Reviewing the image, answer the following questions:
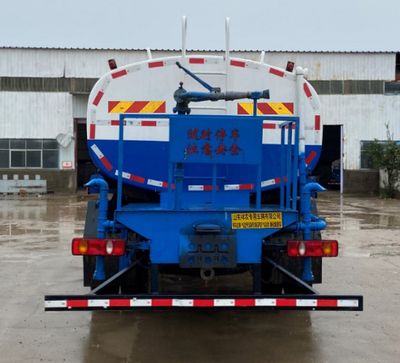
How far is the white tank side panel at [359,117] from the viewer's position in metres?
28.0

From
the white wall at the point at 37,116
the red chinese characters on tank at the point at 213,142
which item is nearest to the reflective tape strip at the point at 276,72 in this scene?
the red chinese characters on tank at the point at 213,142

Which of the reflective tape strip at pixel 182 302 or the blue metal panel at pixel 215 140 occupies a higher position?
the blue metal panel at pixel 215 140

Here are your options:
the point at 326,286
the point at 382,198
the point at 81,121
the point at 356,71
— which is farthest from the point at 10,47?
the point at 326,286

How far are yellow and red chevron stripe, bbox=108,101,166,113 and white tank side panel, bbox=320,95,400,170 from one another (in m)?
23.8

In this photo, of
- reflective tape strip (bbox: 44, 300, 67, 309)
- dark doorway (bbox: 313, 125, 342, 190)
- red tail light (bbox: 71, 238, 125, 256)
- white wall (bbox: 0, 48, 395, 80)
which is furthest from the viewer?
dark doorway (bbox: 313, 125, 342, 190)

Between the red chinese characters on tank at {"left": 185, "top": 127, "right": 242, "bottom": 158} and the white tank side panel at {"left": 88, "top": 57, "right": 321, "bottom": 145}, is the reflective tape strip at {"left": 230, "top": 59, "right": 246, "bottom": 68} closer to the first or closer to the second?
the white tank side panel at {"left": 88, "top": 57, "right": 321, "bottom": 145}

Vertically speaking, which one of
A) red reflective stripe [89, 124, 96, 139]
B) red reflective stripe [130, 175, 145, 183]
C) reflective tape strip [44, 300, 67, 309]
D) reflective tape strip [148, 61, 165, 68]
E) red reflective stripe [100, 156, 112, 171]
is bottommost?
reflective tape strip [44, 300, 67, 309]

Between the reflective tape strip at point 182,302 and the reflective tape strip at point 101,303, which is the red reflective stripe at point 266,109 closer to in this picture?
the reflective tape strip at point 182,302

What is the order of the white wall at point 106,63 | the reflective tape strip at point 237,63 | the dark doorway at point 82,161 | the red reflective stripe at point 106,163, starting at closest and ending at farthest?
1. the red reflective stripe at point 106,163
2. the reflective tape strip at point 237,63
3. the white wall at point 106,63
4. the dark doorway at point 82,161

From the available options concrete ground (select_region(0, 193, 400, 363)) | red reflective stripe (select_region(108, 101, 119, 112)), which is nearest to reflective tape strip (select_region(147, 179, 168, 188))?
red reflective stripe (select_region(108, 101, 119, 112))

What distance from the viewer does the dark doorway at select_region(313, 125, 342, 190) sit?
101 feet

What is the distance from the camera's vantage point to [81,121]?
29234 mm

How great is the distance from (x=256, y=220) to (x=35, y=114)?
2490cm

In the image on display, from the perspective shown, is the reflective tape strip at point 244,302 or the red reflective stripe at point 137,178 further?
the red reflective stripe at point 137,178
